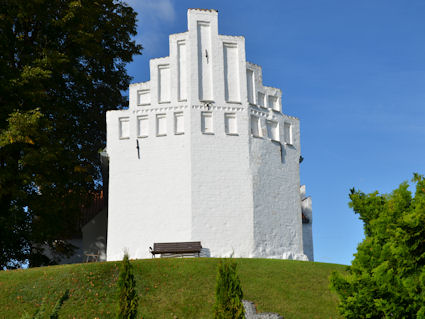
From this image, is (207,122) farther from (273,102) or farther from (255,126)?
(273,102)

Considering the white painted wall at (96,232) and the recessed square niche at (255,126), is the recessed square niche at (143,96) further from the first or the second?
the white painted wall at (96,232)

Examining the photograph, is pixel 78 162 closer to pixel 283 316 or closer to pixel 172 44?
pixel 172 44

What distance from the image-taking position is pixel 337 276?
1286cm

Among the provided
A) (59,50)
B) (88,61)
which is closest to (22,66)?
(59,50)

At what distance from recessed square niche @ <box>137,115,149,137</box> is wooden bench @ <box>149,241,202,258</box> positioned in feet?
20.6

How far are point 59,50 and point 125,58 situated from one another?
6.16 m

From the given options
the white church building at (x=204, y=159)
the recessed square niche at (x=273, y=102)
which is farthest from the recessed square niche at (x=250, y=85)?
the recessed square niche at (x=273, y=102)

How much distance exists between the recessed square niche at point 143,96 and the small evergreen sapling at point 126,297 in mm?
15157

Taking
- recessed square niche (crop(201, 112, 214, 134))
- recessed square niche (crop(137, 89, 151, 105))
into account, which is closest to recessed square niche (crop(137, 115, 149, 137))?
recessed square niche (crop(137, 89, 151, 105))

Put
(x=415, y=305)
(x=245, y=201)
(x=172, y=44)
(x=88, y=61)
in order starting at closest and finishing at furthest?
(x=415, y=305) < (x=245, y=201) < (x=172, y=44) < (x=88, y=61)

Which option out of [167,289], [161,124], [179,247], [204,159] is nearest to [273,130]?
[204,159]

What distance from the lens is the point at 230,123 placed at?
2639cm

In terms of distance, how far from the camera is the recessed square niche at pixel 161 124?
26266 mm

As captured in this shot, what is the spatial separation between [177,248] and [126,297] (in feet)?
35.0
